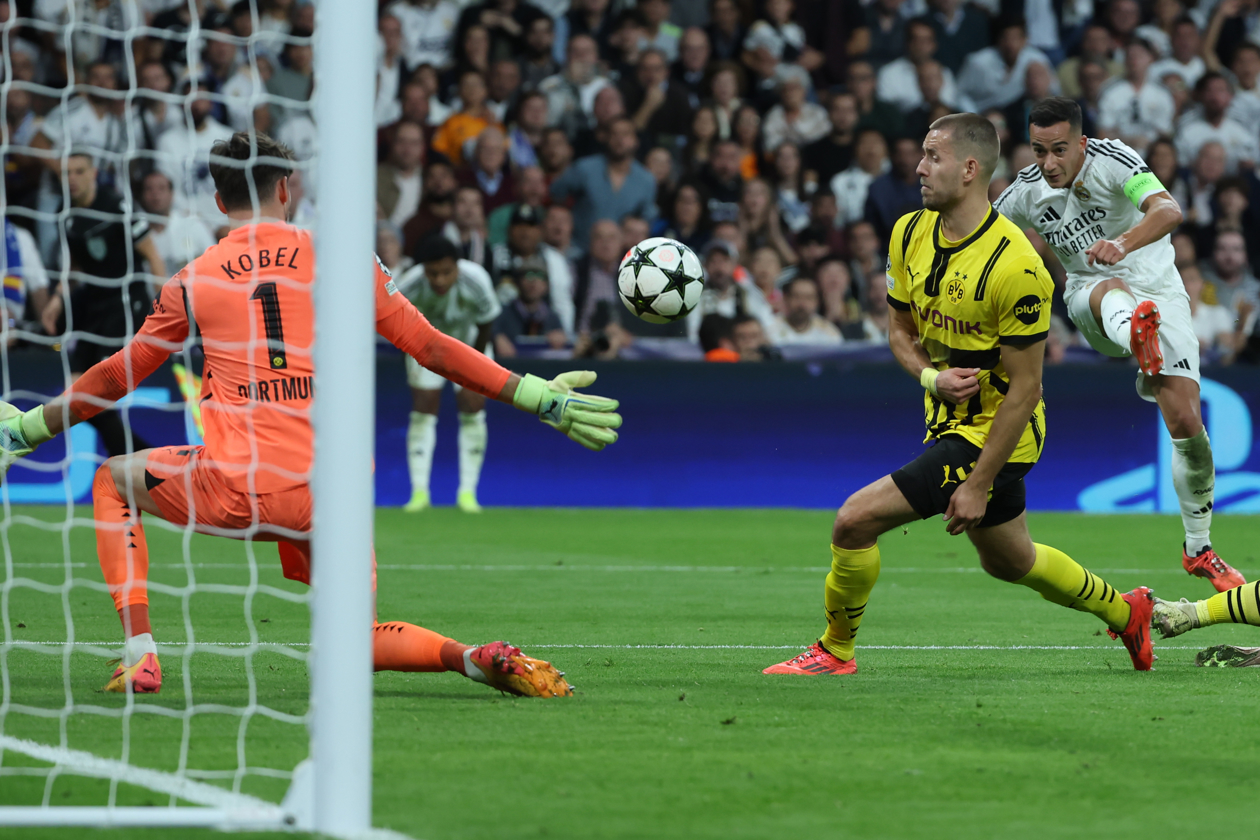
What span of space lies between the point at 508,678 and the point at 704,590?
3.54 m

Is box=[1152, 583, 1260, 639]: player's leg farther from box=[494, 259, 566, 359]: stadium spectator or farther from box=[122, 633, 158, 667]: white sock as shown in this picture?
box=[494, 259, 566, 359]: stadium spectator

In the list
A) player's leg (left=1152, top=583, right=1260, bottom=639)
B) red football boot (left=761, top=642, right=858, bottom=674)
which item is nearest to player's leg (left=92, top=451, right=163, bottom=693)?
red football boot (left=761, top=642, right=858, bottom=674)

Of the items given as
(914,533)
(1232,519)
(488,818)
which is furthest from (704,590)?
(1232,519)

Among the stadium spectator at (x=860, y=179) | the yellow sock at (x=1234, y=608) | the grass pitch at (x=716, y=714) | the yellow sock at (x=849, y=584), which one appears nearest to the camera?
the grass pitch at (x=716, y=714)

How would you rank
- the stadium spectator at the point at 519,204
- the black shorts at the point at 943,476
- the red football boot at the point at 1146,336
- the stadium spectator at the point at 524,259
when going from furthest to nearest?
the stadium spectator at the point at 519,204, the stadium spectator at the point at 524,259, the red football boot at the point at 1146,336, the black shorts at the point at 943,476

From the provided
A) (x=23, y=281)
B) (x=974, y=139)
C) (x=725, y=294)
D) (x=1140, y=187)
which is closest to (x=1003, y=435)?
(x=974, y=139)

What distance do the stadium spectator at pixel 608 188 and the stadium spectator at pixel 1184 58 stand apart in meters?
5.91

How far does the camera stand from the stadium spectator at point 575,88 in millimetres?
15742

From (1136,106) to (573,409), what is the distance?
44.1 feet

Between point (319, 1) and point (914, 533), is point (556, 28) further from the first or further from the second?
point (319, 1)

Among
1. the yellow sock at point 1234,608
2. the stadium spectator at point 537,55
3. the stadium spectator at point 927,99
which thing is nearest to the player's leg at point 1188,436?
the yellow sock at point 1234,608

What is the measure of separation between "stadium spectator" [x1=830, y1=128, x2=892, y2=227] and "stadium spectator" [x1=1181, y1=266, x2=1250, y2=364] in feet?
10.3

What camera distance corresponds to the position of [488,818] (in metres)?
3.36

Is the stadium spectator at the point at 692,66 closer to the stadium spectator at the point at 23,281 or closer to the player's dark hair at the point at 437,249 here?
the player's dark hair at the point at 437,249
